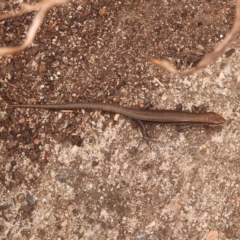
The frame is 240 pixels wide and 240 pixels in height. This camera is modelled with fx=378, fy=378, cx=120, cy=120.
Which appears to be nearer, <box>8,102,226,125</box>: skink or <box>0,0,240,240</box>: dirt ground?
<box>8,102,226,125</box>: skink

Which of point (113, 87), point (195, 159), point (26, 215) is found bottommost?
point (26, 215)

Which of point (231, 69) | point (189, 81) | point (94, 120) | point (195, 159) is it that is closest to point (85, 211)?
point (94, 120)

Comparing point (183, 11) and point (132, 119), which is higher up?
point (183, 11)

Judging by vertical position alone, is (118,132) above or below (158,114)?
below

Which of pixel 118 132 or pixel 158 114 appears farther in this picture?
pixel 118 132

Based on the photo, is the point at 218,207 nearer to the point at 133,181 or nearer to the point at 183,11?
the point at 133,181
